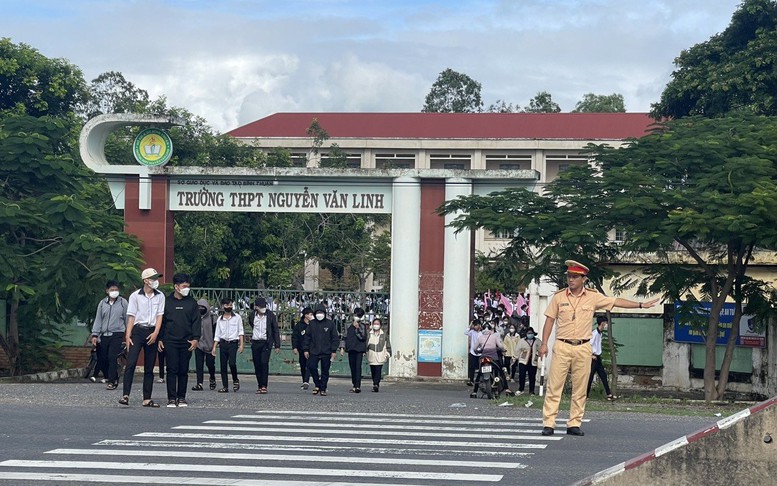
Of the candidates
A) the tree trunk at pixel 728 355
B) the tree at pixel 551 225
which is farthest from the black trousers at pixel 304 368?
the tree trunk at pixel 728 355

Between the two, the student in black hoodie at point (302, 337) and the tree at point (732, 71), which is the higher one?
the tree at point (732, 71)

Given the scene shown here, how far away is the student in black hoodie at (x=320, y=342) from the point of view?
21031mm

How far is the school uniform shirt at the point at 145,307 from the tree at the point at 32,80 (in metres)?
28.5

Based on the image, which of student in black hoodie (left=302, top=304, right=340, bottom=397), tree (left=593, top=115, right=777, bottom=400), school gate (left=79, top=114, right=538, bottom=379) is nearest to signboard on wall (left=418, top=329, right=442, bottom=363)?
school gate (left=79, top=114, right=538, bottom=379)

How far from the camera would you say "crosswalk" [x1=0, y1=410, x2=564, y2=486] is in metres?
9.59

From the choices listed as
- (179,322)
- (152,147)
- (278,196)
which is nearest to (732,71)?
(278,196)

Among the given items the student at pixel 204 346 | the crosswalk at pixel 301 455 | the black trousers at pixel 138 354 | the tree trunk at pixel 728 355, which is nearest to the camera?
the crosswalk at pixel 301 455

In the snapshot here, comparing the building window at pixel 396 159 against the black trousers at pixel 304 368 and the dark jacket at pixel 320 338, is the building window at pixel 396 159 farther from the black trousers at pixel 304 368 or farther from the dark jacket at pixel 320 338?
the dark jacket at pixel 320 338

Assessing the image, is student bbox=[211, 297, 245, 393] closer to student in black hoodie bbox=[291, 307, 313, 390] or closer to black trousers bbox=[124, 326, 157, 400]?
student in black hoodie bbox=[291, 307, 313, 390]

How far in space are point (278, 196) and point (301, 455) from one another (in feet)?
58.2

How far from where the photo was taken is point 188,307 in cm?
1630

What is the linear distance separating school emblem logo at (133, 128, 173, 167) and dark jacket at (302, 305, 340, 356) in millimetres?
9218

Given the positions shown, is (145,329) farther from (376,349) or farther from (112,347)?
(376,349)

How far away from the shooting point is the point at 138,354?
15930 millimetres
